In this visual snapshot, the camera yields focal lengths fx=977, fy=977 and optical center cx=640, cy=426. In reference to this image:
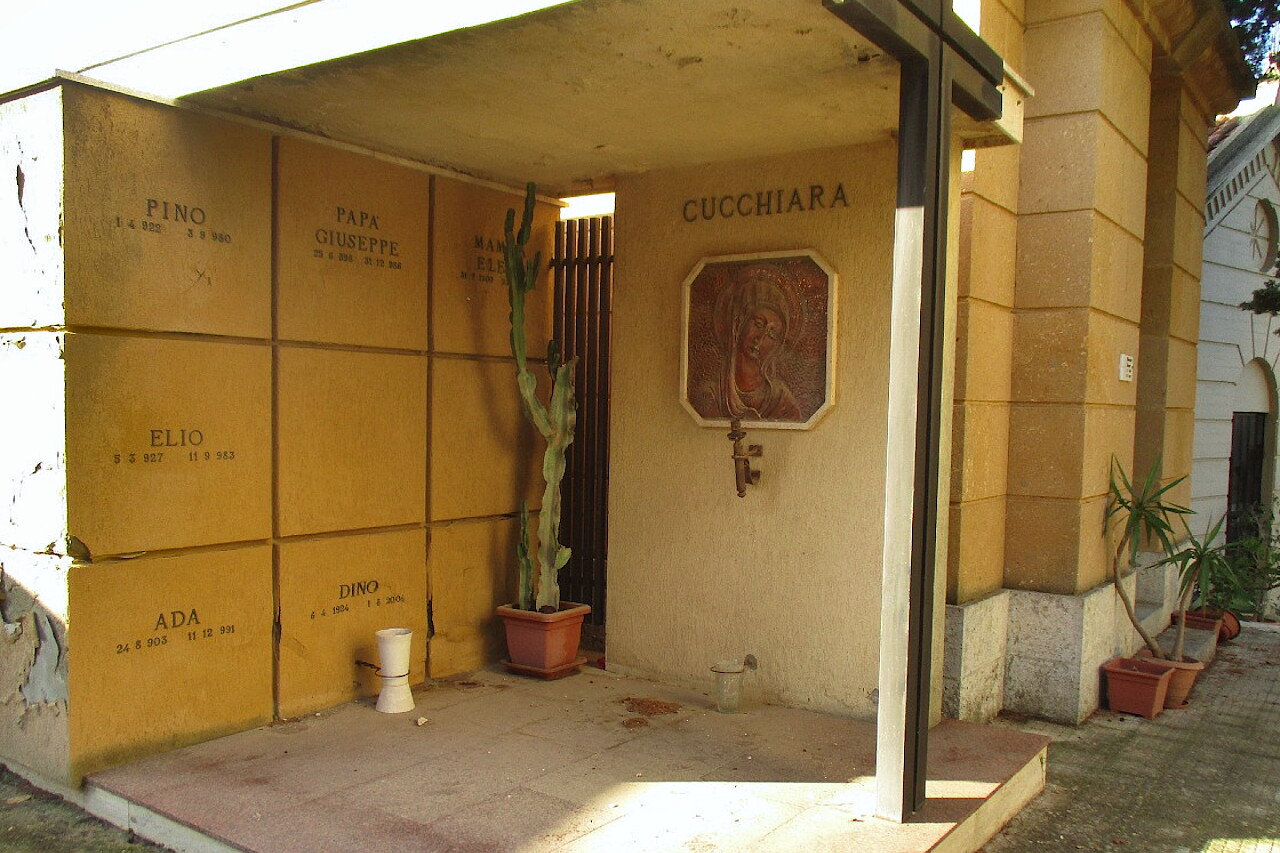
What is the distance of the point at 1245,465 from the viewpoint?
384 inches

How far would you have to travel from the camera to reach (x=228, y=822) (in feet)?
10.4

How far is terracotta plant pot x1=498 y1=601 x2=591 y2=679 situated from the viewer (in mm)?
4969

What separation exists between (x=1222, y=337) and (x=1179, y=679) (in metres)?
4.42

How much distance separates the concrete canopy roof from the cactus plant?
48 cm

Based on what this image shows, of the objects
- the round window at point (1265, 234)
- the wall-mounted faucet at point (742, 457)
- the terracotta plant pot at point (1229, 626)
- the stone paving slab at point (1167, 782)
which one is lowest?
the stone paving slab at point (1167, 782)

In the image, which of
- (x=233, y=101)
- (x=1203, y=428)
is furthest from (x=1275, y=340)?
(x=233, y=101)

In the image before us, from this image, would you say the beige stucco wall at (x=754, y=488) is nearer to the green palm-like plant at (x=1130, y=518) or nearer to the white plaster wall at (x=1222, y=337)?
the green palm-like plant at (x=1130, y=518)

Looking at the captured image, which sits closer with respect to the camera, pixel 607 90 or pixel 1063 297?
pixel 607 90

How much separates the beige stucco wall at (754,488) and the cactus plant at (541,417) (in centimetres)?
29

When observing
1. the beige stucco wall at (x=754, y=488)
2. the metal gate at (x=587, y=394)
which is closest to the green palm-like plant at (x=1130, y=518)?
the beige stucco wall at (x=754, y=488)

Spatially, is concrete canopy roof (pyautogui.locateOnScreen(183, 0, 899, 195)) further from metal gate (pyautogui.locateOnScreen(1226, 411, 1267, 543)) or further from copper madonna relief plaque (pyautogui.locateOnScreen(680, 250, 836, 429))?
metal gate (pyautogui.locateOnScreen(1226, 411, 1267, 543))

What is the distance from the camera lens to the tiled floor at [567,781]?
313cm

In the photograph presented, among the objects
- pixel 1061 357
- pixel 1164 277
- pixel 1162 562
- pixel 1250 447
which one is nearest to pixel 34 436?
pixel 1061 357

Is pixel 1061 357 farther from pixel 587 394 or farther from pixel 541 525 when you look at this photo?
pixel 541 525
